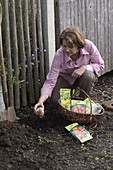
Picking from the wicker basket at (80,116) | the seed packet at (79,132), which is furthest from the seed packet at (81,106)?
the seed packet at (79,132)

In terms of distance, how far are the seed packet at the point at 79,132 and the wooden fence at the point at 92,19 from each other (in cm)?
155

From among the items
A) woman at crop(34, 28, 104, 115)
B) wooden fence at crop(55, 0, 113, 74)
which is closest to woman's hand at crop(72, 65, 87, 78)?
woman at crop(34, 28, 104, 115)

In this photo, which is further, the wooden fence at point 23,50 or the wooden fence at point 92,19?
the wooden fence at point 92,19

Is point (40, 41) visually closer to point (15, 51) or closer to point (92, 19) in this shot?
point (15, 51)

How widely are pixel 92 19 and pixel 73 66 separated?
→ 1565 mm

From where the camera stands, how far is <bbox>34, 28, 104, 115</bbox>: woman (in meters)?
4.95

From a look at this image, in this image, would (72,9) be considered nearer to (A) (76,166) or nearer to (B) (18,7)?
(B) (18,7)

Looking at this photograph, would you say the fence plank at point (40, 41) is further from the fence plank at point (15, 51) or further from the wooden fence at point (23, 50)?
the fence plank at point (15, 51)

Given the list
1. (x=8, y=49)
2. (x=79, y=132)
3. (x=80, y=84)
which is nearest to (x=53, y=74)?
(x=80, y=84)

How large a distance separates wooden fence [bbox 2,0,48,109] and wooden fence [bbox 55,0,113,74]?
1.51ft

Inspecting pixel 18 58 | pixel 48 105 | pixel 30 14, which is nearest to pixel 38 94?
pixel 48 105

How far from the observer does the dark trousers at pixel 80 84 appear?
203 inches

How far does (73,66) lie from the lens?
17.0 ft

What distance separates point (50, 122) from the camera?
494 cm
